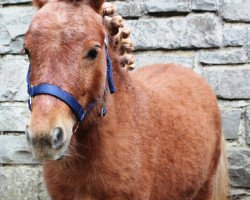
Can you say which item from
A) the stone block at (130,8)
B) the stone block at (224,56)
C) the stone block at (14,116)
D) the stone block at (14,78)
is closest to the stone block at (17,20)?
the stone block at (14,78)

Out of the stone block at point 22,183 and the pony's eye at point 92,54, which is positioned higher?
the pony's eye at point 92,54

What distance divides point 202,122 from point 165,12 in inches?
38.4

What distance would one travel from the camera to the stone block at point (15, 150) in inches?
161

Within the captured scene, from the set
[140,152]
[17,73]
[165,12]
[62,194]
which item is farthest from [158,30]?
[62,194]

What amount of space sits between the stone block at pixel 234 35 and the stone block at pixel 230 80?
0.58 ft

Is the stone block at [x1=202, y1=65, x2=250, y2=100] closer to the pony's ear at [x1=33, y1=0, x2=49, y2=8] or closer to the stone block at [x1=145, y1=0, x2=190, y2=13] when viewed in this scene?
the stone block at [x1=145, y1=0, x2=190, y2=13]

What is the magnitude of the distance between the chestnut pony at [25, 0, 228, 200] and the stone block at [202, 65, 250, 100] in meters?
0.30

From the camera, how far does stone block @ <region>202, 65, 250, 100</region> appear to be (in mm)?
3740

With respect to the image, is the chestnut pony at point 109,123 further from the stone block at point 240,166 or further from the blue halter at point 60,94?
the stone block at point 240,166

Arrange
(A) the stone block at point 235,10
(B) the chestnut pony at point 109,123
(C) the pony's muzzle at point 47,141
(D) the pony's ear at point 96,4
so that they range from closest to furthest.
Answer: (C) the pony's muzzle at point 47,141 → (B) the chestnut pony at point 109,123 → (D) the pony's ear at point 96,4 → (A) the stone block at point 235,10

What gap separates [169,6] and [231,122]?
97 cm

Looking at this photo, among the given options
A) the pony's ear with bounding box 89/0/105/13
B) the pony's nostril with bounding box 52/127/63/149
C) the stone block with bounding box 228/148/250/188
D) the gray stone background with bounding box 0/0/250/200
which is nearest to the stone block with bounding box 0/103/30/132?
the gray stone background with bounding box 0/0/250/200

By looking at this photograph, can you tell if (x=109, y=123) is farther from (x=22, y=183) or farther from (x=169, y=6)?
(x=22, y=183)

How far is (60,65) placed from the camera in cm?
211
